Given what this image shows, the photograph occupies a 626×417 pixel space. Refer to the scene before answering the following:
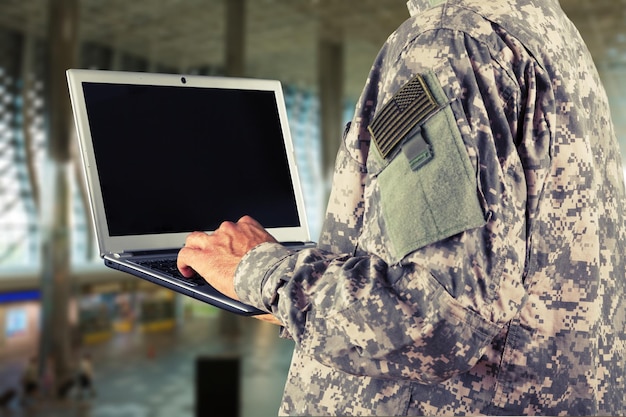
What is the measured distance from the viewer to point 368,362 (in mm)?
1025

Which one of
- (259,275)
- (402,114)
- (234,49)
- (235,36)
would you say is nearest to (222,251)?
(259,275)

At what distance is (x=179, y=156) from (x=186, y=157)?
19 mm

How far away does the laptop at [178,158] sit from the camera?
176 cm

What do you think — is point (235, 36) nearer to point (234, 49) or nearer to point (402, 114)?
point (234, 49)

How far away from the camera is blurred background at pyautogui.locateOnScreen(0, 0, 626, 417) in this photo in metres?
11.2

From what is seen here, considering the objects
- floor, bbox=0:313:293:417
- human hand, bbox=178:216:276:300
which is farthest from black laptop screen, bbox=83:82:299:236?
floor, bbox=0:313:293:417

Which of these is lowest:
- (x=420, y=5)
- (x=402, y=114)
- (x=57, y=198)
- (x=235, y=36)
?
(x=402, y=114)

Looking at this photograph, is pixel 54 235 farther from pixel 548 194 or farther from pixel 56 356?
pixel 548 194

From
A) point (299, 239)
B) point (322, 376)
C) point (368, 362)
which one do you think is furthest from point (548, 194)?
point (299, 239)

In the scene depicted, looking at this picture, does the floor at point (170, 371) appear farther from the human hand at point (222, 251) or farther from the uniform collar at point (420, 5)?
the uniform collar at point (420, 5)

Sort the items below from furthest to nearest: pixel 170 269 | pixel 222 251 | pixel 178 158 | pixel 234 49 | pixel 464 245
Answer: pixel 234 49 < pixel 178 158 < pixel 170 269 < pixel 222 251 < pixel 464 245

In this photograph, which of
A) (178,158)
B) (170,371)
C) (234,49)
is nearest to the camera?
(178,158)

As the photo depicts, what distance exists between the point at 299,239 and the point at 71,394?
1044 centimetres

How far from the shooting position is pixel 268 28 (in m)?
14.6
